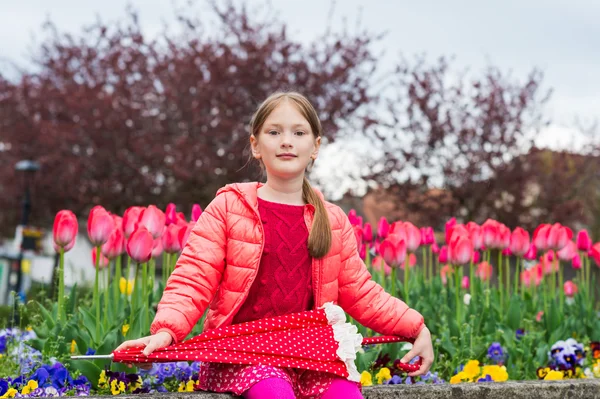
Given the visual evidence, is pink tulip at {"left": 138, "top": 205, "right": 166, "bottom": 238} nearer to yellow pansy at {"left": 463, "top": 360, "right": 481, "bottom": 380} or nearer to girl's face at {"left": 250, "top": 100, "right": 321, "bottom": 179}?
girl's face at {"left": 250, "top": 100, "right": 321, "bottom": 179}

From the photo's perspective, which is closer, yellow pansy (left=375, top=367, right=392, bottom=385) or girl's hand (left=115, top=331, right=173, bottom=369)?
girl's hand (left=115, top=331, right=173, bottom=369)

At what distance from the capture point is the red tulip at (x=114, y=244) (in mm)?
3562

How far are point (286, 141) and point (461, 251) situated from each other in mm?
1794

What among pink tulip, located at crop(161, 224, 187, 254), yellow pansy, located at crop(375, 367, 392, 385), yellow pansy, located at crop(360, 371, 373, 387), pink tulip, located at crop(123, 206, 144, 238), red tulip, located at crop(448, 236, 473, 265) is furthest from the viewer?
red tulip, located at crop(448, 236, 473, 265)

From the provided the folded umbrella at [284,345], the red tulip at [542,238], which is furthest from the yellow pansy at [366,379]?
the red tulip at [542,238]

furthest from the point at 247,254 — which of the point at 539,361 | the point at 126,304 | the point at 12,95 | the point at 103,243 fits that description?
the point at 12,95

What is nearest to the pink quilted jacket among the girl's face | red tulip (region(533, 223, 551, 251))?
the girl's face

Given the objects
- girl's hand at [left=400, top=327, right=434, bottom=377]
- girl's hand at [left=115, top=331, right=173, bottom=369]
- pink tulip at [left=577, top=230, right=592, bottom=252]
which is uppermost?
pink tulip at [left=577, top=230, right=592, bottom=252]

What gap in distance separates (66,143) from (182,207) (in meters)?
2.84

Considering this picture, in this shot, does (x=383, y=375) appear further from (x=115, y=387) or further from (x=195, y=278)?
(x=195, y=278)

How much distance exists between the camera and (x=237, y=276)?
7.94 ft

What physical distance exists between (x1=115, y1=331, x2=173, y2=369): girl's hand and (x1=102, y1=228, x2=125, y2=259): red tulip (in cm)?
139

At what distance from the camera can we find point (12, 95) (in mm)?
17344

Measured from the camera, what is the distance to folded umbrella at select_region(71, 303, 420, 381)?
227 centimetres
